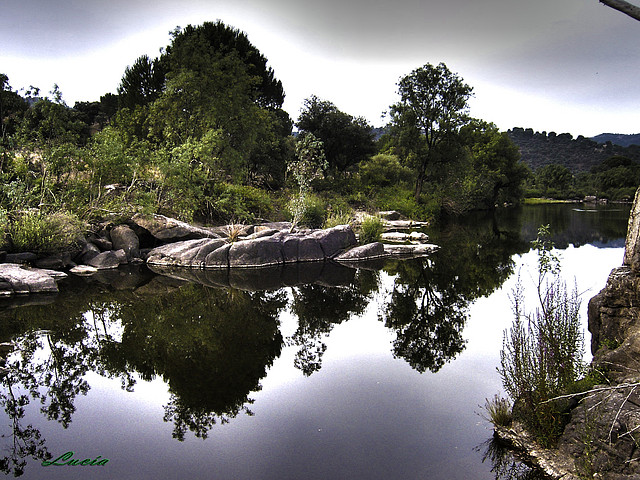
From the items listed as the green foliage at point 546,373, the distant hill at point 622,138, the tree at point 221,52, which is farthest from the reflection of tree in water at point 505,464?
the distant hill at point 622,138

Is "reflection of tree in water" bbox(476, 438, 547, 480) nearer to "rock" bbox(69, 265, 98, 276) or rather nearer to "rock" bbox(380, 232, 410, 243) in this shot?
"rock" bbox(69, 265, 98, 276)

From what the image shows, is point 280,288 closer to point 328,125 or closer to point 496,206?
point 328,125

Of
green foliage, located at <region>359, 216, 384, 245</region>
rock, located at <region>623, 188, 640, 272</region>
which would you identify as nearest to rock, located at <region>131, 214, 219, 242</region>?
green foliage, located at <region>359, 216, 384, 245</region>

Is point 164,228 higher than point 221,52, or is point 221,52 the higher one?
point 221,52

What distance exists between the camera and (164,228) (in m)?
14.7

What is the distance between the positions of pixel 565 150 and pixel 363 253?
319 feet

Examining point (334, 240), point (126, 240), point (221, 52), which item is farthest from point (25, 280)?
point (221, 52)

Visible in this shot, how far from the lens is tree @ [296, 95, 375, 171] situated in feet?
98.9

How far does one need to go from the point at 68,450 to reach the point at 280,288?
266 inches

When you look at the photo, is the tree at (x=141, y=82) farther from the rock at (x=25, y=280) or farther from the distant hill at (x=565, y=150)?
the distant hill at (x=565, y=150)

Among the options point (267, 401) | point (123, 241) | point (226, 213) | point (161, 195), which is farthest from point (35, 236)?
point (267, 401)

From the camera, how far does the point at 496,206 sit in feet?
167

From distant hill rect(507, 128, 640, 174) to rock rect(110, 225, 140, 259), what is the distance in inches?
3354

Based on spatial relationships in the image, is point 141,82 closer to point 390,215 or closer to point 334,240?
point 390,215
